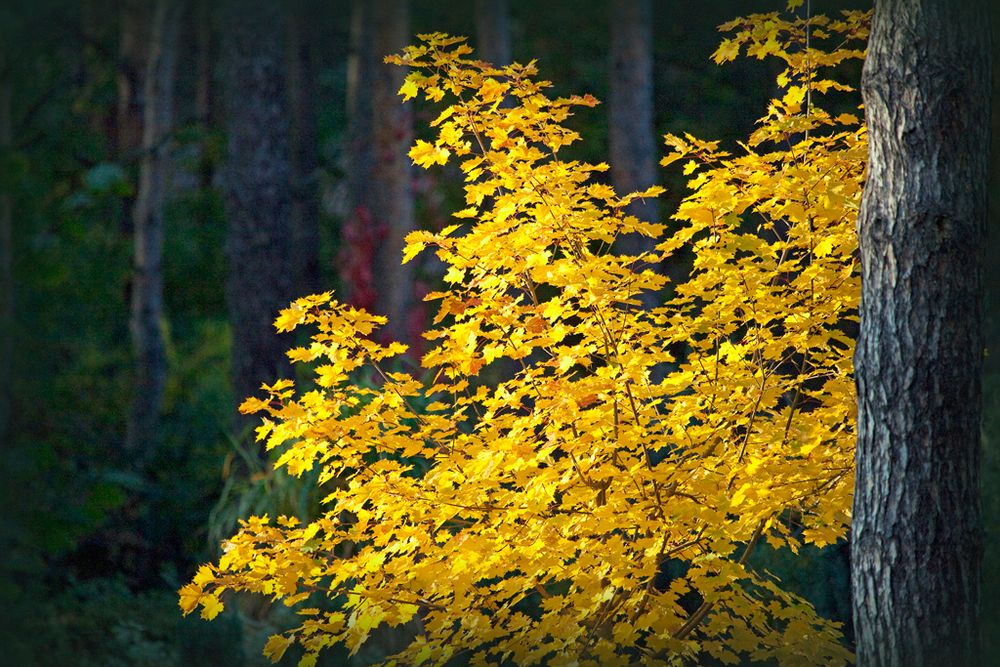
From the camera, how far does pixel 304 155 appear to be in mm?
12984

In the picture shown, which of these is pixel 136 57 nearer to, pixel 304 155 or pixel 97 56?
pixel 97 56

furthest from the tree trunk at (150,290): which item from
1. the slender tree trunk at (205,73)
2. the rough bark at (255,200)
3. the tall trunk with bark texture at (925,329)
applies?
the tall trunk with bark texture at (925,329)

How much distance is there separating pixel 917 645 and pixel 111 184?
297cm

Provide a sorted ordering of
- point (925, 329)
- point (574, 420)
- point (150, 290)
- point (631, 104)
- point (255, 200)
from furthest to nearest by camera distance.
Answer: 1. point (150, 290)
2. point (631, 104)
3. point (255, 200)
4. point (574, 420)
5. point (925, 329)

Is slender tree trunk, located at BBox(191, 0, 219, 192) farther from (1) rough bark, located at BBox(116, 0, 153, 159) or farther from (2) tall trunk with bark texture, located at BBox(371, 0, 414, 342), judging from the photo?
(2) tall trunk with bark texture, located at BBox(371, 0, 414, 342)

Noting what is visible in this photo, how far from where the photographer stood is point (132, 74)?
38.9 feet

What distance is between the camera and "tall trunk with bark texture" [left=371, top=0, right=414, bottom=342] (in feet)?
32.6

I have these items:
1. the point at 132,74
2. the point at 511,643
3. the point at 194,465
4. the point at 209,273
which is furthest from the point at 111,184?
the point at 209,273

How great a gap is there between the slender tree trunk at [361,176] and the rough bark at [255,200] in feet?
6.23

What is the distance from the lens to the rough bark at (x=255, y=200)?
26.7 ft

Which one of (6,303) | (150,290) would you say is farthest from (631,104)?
(6,303)

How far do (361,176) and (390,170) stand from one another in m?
2.11

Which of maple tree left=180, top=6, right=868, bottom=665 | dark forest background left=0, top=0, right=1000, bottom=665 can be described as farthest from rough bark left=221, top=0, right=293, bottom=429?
maple tree left=180, top=6, right=868, bottom=665

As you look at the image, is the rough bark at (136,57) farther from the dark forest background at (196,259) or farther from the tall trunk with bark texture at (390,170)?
the tall trunk with bark texture at (390,170)
